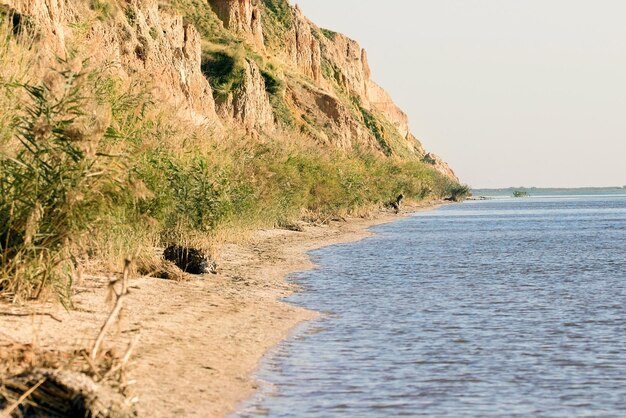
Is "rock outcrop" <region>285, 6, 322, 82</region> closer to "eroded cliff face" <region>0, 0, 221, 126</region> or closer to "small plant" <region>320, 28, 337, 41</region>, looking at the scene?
"small plant" <region>320, 28, 337, 41</region>

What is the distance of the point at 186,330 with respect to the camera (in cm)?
1433

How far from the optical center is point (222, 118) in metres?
68.0

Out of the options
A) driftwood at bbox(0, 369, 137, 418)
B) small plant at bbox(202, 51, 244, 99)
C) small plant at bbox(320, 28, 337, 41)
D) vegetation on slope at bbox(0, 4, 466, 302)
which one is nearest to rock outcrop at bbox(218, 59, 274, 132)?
small plant at bbox(202, 51, 244, 99)

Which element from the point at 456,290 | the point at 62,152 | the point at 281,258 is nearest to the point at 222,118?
the point at 281,258

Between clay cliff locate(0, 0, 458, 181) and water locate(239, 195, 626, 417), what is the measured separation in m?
6.41

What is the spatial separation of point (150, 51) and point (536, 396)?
43.1 m

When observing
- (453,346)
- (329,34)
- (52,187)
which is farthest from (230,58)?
(329,34)

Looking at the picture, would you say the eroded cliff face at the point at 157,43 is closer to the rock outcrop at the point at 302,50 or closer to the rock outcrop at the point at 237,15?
the rock outcrop at the point at 237,15

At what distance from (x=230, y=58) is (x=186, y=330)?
2431 inches

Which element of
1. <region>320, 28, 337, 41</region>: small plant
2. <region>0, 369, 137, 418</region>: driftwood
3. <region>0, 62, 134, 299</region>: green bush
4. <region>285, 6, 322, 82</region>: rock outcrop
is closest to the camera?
<region>0, 369, 137, 418</region>: driftwood

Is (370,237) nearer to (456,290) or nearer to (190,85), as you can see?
(190,85)

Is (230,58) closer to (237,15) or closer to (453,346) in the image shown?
(237,15)

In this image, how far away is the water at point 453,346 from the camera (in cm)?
1065

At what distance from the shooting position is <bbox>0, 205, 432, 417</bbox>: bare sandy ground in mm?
10547
